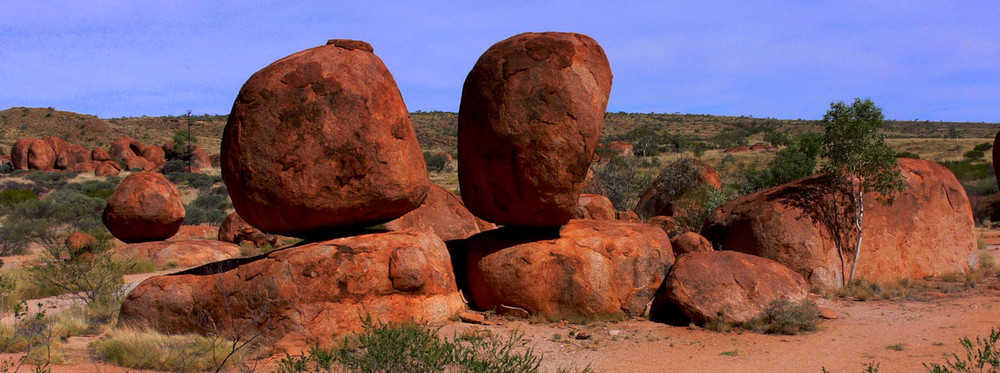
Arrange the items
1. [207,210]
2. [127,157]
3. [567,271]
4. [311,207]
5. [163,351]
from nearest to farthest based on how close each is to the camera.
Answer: [163,351] < [311,207] < [567,271] < [207,210] < [127,157]

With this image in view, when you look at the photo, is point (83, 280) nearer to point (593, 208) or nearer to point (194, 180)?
point (593, 208)

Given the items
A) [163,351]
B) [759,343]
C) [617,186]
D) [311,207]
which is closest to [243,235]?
[311,207]

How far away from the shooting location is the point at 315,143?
25.9 ft

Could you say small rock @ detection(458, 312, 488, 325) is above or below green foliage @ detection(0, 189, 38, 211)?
above

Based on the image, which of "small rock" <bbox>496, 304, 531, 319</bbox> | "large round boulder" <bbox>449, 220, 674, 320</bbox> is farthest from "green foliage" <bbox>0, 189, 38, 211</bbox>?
"small rock" <bbox>496, 304, 531, 319</bbox>

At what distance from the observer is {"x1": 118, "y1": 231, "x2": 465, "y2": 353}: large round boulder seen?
7555 millimetres

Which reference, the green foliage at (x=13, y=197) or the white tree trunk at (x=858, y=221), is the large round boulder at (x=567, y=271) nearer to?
the white tree trunk at (x=858, y=221)

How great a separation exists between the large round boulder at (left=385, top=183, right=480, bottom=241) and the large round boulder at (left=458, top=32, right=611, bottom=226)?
4154 mm

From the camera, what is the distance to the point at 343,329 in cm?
765

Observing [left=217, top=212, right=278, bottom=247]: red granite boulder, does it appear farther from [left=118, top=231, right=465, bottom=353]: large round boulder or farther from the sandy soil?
[left=118, top=231, right=465, bottom=353]: large round boulder

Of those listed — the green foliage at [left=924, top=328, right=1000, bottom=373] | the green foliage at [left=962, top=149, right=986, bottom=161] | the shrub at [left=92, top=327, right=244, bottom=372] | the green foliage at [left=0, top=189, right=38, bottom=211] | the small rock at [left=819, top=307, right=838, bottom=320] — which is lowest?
the green foliage at [left=0, top=189, right=38, bottom=211]

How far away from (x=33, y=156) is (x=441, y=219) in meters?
38.1

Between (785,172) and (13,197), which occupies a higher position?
(785,172)

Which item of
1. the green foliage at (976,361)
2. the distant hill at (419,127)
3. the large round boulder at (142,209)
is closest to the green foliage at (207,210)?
the large round boulder at (142,209)
